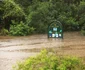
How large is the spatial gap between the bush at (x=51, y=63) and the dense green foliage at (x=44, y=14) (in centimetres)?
1566

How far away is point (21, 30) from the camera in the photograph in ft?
71.3

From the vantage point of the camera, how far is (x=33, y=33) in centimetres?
2250

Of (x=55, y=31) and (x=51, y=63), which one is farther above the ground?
(x=51, y=63)

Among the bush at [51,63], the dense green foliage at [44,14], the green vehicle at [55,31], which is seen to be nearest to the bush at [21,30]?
the dense green foliage at [44,14]

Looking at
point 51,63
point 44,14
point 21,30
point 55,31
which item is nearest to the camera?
point 51,63

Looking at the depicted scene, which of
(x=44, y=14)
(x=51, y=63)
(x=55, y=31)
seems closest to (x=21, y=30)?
(x=44, y=14)

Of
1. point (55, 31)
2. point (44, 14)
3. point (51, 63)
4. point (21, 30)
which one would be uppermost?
point (51, 63)

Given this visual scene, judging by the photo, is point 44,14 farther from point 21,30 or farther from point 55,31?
point 55,31

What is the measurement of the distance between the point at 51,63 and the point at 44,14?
664 inches

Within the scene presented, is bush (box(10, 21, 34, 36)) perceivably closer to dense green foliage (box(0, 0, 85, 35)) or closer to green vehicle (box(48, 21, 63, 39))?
dense green foliage (box(0, 0, 85, 35))

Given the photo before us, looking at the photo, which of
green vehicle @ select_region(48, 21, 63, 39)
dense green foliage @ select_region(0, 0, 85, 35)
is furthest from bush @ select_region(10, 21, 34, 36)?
green vehicle @ select_region(48, 21, 63, 39)

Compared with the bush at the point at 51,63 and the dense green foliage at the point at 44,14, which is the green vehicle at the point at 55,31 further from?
the bush at the point at 51,63

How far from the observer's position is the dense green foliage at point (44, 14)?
890 inches

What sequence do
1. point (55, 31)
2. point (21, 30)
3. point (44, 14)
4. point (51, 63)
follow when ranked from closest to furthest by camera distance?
1. point (51, 63)
2. point (55, 31)
3. point (21, 30)
4. point (44, 14)
